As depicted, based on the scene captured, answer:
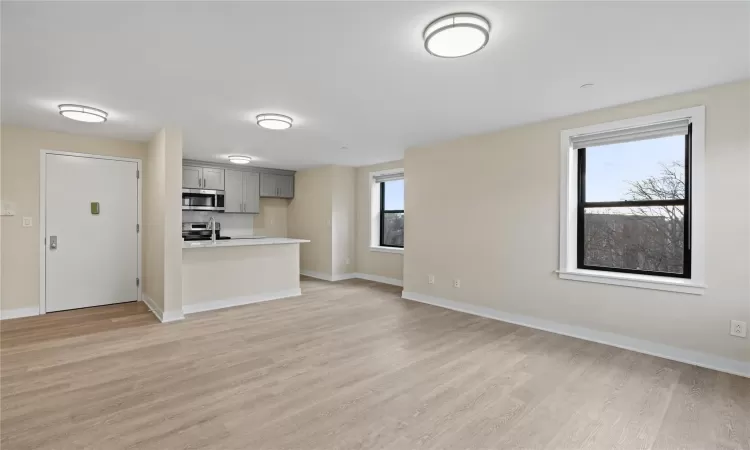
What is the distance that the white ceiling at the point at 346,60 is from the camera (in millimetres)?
1900

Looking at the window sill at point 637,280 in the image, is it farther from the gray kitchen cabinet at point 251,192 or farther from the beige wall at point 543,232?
the gray kitchen cabinet at point 251,192

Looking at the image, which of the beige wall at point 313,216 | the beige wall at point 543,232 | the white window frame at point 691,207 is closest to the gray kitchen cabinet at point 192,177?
the beige wall at point 313,216

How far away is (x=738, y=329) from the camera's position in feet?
9.09

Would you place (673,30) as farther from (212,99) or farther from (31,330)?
(31,330)

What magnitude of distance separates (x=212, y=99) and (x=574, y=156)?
3.67 metres

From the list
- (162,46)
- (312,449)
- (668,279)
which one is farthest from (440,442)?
(162,46)

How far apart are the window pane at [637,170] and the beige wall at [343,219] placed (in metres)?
4.46

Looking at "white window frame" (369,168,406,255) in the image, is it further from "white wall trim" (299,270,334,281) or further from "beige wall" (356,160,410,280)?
"white wall trim" (299,270,334,281)

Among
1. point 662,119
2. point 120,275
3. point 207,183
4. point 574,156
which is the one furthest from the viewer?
point 207,183

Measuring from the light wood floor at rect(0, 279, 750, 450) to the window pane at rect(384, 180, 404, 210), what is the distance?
3.18m

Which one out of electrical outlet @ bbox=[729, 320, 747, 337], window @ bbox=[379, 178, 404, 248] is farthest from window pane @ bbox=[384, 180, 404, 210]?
electrical outlet @ bbox=[729, 320, 747, 337]

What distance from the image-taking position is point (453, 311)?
4.66m

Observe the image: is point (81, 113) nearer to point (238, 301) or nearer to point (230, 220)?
point (238, 301)

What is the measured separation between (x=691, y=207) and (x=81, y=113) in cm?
561
